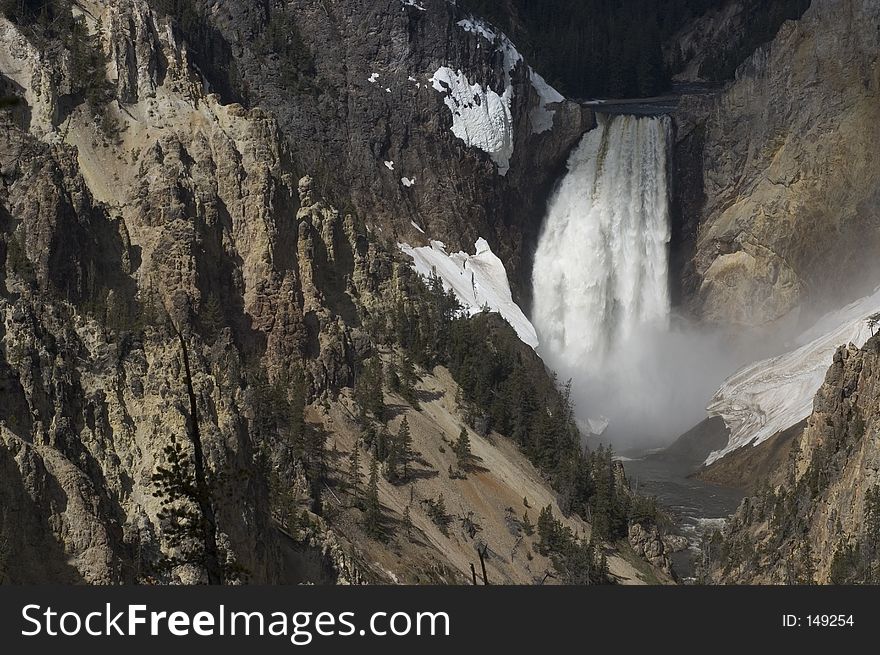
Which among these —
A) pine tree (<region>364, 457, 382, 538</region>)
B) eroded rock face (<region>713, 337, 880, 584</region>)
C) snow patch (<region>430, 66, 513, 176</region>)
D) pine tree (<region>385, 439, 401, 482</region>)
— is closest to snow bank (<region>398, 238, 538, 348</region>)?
snow patch (<region>430, 66, 513, 176</region>)

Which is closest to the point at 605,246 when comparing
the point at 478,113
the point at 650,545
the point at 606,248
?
the point at 606,248

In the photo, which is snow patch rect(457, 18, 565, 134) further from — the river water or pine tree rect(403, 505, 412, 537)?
pine tree rect(403, 505, 412, 537)

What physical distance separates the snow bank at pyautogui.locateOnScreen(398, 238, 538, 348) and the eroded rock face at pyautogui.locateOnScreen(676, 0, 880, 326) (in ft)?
68.6

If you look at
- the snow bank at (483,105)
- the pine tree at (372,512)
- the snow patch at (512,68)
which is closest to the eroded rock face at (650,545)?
the pine tree at (372,512)

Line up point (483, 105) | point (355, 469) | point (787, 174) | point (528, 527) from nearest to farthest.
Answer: point (355, 469)
point (528, 527)
point (483, 105)
point (787, 174)

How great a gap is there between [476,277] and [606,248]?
63.2 feet

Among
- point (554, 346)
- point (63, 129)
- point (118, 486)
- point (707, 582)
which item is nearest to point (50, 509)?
point (118, 486)

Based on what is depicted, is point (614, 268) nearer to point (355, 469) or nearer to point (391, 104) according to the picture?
point (391, 104)

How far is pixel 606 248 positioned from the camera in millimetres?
131375

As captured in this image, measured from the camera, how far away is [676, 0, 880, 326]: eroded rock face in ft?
410

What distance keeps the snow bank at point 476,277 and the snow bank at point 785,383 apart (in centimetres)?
1513

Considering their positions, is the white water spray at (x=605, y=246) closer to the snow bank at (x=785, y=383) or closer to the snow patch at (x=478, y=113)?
the snow patch at (x=478, y=113)

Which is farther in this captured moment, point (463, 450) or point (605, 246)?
point (605, 246)

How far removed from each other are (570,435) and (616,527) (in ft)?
37.0
